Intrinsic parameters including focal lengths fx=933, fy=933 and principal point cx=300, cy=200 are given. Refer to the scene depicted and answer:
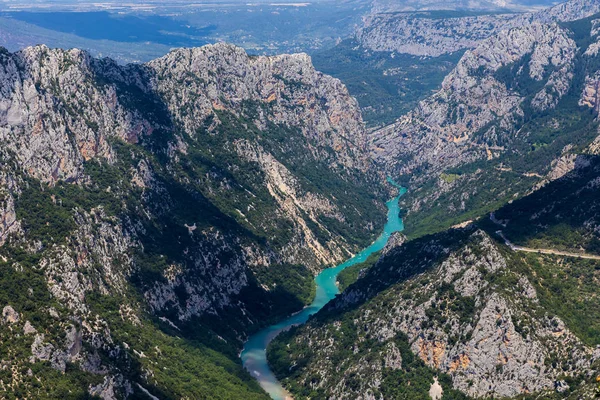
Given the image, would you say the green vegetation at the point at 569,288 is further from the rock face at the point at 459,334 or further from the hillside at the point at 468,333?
the rock face at the point at 459,334

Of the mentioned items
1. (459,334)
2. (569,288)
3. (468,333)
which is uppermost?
(569,288)

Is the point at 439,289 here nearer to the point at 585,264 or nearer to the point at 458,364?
the point at 458,364

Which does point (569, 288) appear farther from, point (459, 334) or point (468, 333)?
point (459, 334)

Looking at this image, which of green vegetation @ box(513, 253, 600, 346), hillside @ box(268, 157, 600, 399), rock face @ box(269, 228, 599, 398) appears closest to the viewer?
hillside @ box(268, 157, 600, 399)

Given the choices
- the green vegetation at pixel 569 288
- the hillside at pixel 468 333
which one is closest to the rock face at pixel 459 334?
the hillside at pixel 468 333

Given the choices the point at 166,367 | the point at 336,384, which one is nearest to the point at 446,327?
the point at 336,384

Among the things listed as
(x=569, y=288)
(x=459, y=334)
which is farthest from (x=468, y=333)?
(x=569, y=288)

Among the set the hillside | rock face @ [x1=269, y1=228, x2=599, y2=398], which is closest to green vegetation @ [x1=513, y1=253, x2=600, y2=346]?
the hillside

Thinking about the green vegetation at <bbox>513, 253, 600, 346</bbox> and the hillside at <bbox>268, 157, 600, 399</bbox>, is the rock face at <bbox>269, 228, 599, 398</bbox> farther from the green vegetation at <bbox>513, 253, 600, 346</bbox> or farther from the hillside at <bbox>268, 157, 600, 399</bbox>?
the green vegetation at <bbox>513, 253, 600, 346</bbox>
